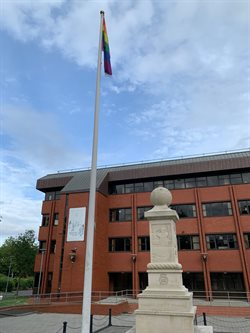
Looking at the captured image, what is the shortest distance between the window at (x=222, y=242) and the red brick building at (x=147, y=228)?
3.5 inches

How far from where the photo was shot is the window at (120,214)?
A: 30.7 meters

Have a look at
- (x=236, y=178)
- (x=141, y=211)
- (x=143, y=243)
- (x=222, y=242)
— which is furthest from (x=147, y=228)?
(x=236, y=178)

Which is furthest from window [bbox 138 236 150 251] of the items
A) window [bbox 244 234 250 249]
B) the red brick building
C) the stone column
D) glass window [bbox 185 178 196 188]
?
the stone column

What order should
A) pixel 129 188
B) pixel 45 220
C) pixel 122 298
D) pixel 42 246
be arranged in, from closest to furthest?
pixel 122 298, pixel 129 188, pixel 42 246, pixel 45 220

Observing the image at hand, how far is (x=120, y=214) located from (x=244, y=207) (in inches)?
509

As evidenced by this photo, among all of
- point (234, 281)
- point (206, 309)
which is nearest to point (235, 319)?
point (206, 309)

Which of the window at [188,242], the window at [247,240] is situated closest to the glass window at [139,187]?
the window at [188,242]

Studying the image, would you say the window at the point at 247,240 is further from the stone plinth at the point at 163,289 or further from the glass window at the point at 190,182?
the stone plinth at the point at 163,289

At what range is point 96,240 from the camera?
27.3 metres

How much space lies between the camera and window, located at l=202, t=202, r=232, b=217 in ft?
90.2

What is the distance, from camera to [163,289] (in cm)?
955

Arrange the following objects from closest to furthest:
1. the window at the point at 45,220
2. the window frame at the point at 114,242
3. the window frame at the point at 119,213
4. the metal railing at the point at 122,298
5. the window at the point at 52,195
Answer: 1. the metal railing at the point at 122,298
2. the window frame at the point at 114,242
3. the window frame at the point at 119,213
4. the window at the point at 45,220
5. the window at the point at 52,195

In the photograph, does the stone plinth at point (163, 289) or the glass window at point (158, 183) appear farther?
the glass window at point (158, 183)

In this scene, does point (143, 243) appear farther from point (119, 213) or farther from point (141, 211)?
point (119, 213)
